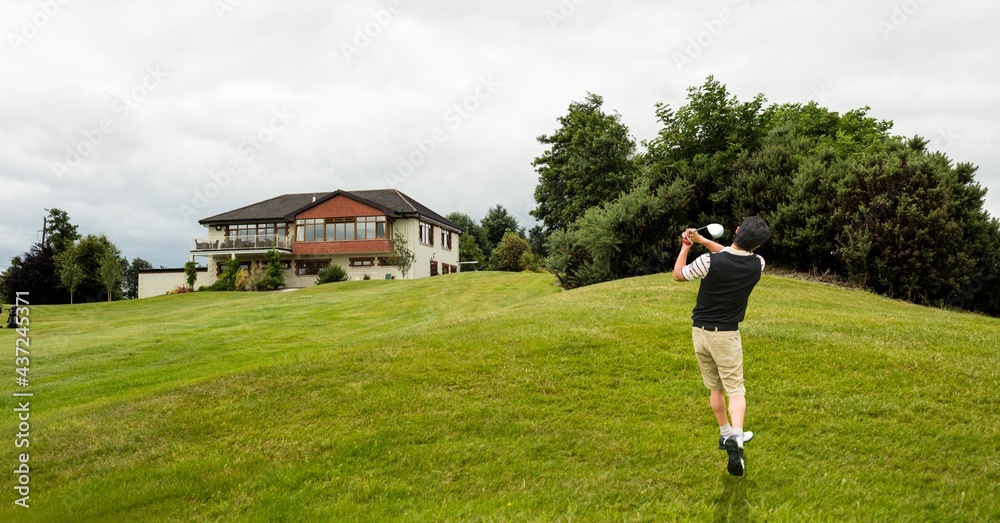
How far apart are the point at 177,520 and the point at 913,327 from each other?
12324mm

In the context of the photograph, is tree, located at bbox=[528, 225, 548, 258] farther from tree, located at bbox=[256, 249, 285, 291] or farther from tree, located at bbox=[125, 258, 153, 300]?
tree, located at bbox=[125, 258, 153, 300]

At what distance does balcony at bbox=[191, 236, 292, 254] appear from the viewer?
48406mm

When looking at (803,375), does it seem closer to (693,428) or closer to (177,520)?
(693,428)

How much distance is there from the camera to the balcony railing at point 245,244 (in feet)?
159

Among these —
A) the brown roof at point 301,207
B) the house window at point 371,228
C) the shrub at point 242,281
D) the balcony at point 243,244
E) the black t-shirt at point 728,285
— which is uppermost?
the brown roof at point 301,207

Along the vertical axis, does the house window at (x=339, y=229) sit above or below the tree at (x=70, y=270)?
above

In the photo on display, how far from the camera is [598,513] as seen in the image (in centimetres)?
498

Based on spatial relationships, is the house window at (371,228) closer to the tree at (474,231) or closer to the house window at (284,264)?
the house window at (284,264)

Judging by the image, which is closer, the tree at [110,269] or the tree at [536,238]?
the tree at [110,269]

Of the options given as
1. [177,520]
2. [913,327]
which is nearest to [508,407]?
[177,520]

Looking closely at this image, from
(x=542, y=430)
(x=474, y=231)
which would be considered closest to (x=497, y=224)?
(x=474, y=231)

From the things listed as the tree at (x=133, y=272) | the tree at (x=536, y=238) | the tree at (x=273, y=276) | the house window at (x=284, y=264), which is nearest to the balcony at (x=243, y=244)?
the house window at (x=284, y=264)

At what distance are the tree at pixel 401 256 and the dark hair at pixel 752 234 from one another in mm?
41199

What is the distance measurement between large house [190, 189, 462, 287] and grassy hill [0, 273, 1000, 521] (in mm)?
35883
